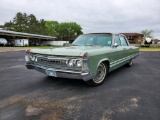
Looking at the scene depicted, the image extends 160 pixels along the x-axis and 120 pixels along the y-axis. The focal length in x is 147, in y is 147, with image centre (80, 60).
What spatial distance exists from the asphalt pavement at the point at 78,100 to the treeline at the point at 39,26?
6379 cm

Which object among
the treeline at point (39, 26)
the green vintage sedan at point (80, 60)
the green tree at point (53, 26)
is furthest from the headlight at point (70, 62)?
the green tree at point (53, 26)

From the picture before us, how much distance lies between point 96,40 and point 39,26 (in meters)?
68.3

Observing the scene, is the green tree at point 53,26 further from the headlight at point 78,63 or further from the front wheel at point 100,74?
the headlight at point 78,63

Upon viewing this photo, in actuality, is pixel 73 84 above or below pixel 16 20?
below

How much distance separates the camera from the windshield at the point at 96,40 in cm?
525

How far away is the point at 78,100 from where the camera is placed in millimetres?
3412

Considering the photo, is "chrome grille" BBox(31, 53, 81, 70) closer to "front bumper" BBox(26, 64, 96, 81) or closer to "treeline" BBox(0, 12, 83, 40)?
"front bumper" BBox(26, 64, 96, 81)

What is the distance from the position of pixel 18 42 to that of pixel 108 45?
39.0m

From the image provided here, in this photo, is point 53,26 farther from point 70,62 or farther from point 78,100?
point 78,100

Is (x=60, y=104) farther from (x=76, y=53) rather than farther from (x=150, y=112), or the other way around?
(x=150, y=112)

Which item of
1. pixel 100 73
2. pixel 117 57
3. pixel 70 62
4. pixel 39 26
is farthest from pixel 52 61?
pixel 39 26

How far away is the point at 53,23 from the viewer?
84938 mm

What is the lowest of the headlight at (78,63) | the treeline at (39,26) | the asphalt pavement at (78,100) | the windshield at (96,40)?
the asphalt pavement at (78,100)

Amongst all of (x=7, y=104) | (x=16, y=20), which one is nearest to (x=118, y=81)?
(x=7, y=104)
